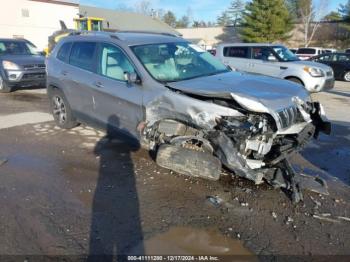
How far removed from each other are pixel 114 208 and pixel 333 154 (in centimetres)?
385

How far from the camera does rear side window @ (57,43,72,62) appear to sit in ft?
22.2

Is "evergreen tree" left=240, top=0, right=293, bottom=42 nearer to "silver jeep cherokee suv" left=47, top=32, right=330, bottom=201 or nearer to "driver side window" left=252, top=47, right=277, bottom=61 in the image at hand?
"driver side window" left=252, top=47, right=277, bottom=61

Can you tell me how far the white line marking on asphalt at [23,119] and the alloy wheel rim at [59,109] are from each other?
1.03m

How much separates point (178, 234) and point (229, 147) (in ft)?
4.06

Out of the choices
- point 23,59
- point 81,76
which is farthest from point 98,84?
point 23,59

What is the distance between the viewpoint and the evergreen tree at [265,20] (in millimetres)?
45750

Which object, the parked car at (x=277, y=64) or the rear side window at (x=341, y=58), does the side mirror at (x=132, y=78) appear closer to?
the parked car at (x=277, y=64)

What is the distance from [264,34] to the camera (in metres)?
46.6

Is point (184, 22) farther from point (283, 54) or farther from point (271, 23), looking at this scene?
point (283, 54)

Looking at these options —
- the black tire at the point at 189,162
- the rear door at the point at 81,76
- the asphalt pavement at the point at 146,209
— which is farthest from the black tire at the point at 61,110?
the black tire at the point at 189,162

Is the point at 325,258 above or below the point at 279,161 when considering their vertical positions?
below

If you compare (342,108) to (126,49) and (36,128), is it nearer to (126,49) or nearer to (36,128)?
(126,49)

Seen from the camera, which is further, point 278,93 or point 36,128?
point 36,128

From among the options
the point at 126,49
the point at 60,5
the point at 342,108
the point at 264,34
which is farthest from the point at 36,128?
the point at 264,34
